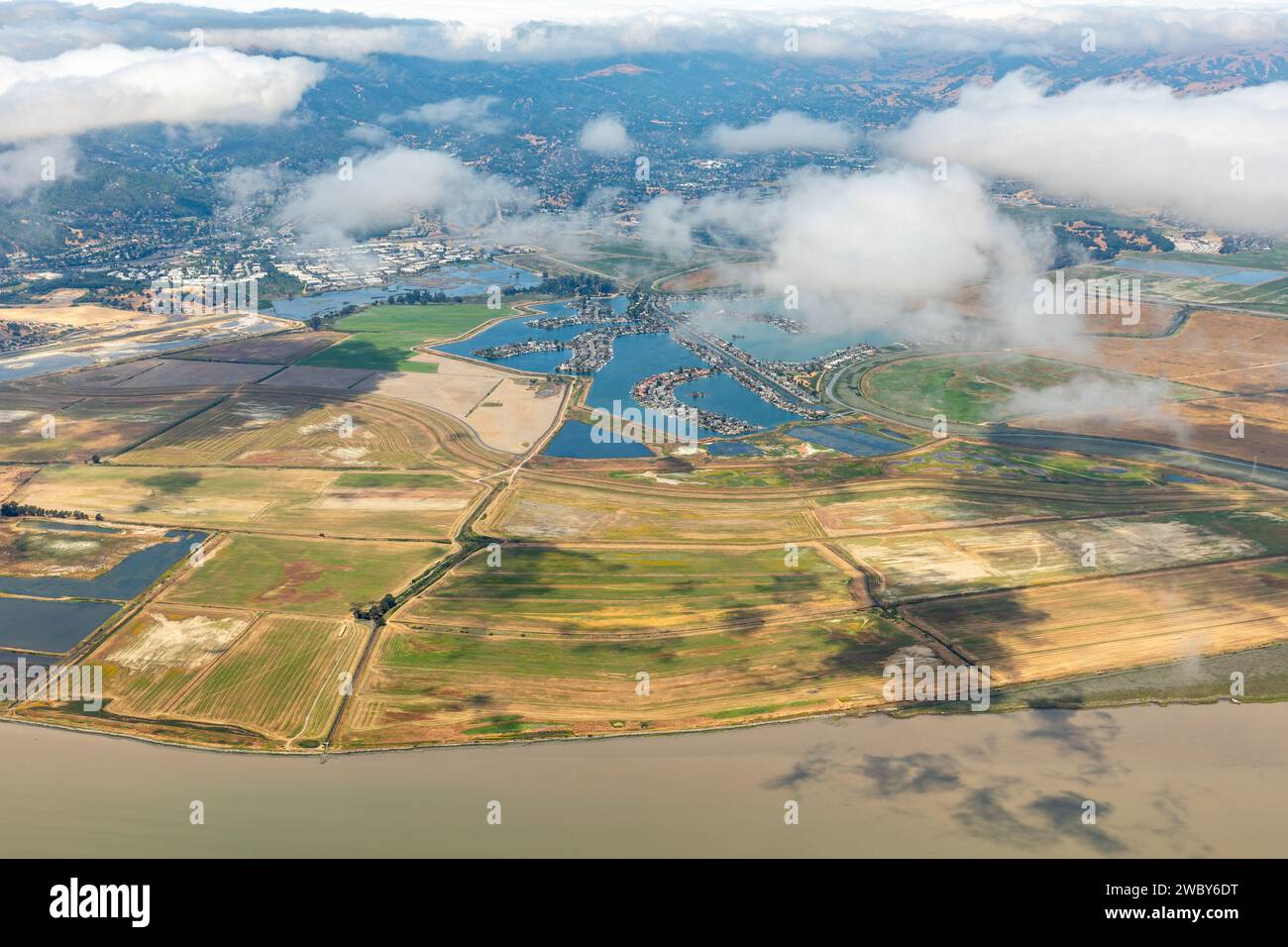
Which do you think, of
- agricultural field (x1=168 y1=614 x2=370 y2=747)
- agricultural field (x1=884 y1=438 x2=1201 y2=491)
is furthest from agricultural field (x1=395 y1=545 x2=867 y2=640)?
agricultural field (x1=884 y1=438 x2=1201 y2=491)

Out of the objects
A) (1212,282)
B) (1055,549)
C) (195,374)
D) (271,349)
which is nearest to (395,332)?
(271,349)

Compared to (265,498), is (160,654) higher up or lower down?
lower down

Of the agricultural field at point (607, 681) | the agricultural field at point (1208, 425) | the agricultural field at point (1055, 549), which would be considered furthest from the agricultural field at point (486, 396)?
the agricultural field at point (1208, 425)

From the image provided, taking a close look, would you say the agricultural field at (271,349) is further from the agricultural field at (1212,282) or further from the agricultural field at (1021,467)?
the agricultural field at (1212,282)

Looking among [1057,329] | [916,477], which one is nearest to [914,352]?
[1057,329]

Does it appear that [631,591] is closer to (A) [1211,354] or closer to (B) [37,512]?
(B) [37,512]

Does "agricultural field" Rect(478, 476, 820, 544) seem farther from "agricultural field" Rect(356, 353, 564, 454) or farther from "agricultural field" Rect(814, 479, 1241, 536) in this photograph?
"agricultural field" Rect(356, 353, 564, 454)

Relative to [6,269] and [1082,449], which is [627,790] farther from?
[6,269]
